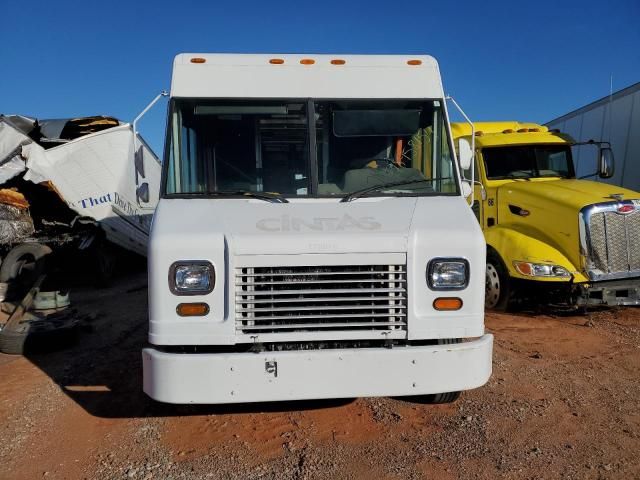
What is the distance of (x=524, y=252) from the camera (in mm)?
6820

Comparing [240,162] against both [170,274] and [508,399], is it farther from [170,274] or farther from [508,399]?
[508,399]

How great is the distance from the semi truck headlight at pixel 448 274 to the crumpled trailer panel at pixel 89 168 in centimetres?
695

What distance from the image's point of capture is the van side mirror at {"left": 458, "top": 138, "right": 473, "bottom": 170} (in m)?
4.93

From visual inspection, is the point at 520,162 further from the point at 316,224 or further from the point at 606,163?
the point at 316,224

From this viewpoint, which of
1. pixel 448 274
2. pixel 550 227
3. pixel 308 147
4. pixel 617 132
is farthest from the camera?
pixel 617 132

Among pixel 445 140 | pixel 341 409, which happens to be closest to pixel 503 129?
pixel 445 140

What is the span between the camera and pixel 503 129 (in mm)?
9266

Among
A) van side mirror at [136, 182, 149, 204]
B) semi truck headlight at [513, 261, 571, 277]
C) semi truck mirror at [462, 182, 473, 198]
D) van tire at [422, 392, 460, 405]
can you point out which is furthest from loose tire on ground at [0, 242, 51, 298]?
semi truck headlight at [513, 261, 571, 277]

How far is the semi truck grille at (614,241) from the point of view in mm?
6609

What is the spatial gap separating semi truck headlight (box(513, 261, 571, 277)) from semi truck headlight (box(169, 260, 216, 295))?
4717mm

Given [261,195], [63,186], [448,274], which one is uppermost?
[63,186]

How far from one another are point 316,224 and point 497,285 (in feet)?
14.7

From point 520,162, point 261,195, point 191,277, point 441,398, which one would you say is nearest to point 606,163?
point 520,162

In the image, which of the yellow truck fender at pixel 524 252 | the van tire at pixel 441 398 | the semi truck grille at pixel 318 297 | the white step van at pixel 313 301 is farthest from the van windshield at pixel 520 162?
the semi truck grille at pixel 318 297
